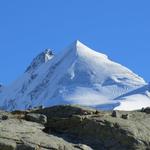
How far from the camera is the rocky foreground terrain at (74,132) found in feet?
69.1

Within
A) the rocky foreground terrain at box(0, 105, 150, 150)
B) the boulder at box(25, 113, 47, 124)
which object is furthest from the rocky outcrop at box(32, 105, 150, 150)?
the boulder at box(25, 113, 47, 124)

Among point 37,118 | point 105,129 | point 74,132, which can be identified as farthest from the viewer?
point 37,118

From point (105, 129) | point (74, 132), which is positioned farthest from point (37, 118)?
point (105, 129)

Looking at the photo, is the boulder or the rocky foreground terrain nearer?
the rocky foreground terrain

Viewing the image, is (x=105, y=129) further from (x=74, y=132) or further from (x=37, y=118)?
(x=37, y=118)

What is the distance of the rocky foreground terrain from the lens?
21.0m

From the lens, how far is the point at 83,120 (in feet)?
74.3

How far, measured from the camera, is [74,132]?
22.6 m

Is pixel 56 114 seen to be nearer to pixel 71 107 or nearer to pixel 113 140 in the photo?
pixel 71 107

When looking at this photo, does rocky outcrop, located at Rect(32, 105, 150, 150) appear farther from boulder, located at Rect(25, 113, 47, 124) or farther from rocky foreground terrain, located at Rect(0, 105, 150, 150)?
boulder, located at Rect(25, 113, 47, 124)

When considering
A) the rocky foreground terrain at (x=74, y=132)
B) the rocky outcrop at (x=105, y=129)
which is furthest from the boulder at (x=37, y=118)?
the rocky outcrop at (x=105, y=129)

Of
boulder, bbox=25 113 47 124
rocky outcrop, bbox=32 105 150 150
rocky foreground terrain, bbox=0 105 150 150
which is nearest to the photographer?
rocky foreground terrain, bbox=0 105 150 150

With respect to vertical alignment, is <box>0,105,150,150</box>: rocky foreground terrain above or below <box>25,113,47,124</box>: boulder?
below

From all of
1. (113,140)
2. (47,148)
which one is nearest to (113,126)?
(113,140)
